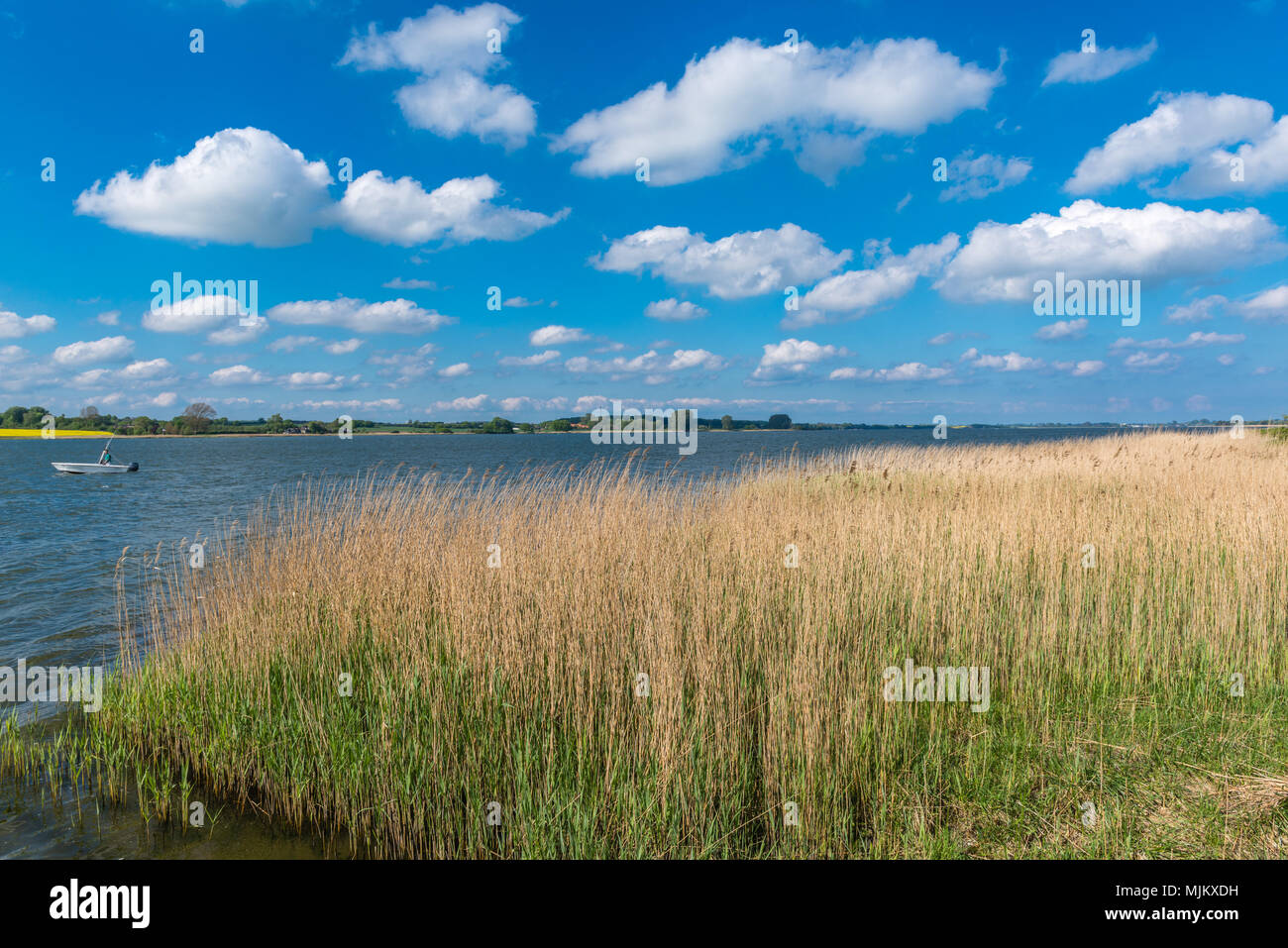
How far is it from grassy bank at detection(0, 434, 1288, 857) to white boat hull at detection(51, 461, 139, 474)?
4578cm

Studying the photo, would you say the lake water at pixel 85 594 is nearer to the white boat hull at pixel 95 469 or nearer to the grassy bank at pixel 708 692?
the grassy bank at pixel 708 692

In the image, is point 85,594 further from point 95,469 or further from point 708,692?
point 95,469

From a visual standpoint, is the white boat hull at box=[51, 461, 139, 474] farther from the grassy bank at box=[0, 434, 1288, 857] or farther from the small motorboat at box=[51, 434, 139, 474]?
the grassy bank at box=[0, 434, 1288, 857]

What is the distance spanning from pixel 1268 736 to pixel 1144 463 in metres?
13.6

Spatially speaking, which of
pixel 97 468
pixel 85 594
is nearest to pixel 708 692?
pixel 85 594

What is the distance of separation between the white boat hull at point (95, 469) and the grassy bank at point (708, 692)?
150 feet

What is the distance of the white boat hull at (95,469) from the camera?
40.5m

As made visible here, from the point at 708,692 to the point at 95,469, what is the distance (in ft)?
178

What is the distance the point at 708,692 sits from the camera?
3855 mm

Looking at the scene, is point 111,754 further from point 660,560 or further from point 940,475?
point 940,475

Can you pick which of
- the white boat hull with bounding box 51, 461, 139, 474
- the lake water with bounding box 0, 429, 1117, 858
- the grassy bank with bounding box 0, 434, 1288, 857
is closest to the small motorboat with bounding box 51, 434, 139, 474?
the white boat hull with bounding box 51, 461, 139, 474

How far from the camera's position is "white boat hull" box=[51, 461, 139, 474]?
4047 centimetres

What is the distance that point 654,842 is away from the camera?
10.4 feet
